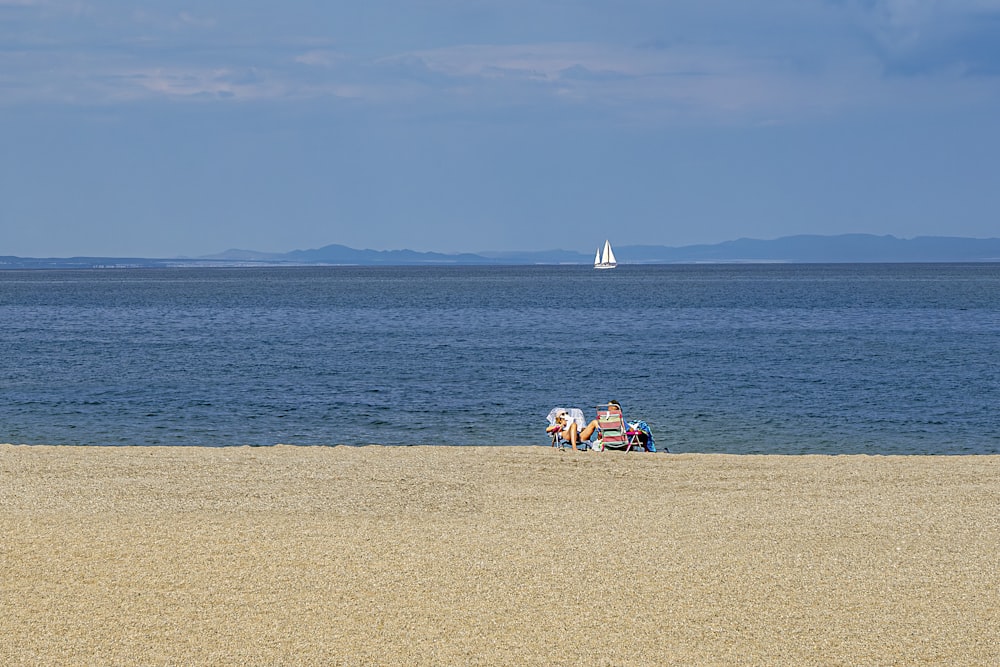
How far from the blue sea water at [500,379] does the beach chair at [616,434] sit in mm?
3121

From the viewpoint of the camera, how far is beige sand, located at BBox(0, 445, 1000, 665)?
328 inches

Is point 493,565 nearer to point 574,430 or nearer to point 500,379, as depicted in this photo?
point 574,430

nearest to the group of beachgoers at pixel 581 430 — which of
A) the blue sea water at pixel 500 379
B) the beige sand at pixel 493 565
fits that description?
the beige sand at pixel 493 565

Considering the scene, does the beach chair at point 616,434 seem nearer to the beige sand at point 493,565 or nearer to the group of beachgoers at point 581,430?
the group of beachgoers at point 581,430

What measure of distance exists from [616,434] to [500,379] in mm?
16088

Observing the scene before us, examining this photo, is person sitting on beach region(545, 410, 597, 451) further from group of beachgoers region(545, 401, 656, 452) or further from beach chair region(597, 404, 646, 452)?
beach chair region(597, 404, 646, 452)

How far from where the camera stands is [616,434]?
18688 millimetres

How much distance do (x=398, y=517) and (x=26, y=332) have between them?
50.7 metres

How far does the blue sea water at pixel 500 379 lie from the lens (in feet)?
79.3

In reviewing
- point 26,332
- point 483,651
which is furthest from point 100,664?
point 26,332

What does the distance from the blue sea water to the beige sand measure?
309 inches

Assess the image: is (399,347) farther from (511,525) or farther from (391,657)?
(391,657)

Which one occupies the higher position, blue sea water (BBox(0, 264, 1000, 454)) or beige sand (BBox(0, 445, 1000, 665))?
beige sand (BBox(0, 445, 1000, 665))

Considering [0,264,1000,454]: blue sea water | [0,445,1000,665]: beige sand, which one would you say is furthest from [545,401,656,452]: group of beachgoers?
[0,264,1000,454]: blue sea water
